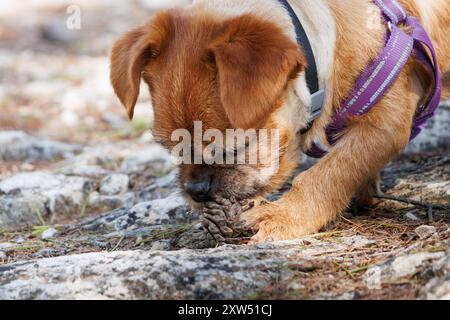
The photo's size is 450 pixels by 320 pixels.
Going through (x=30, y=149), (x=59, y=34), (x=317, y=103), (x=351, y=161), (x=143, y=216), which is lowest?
(x=143, y=216)

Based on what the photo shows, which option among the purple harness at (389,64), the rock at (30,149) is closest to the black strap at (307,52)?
the purple harness at (389,64)

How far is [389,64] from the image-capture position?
143 inches

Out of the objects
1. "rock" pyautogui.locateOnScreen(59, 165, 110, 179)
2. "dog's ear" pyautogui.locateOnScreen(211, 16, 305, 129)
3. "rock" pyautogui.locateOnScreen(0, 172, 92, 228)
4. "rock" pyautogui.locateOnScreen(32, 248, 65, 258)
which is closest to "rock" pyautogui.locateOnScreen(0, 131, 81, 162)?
"rock" pyautogui.locateOnScreen(59, 165, 110, 179)

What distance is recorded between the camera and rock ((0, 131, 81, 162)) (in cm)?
662

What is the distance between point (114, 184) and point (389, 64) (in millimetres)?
2588

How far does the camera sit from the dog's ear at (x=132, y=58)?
3.58 m

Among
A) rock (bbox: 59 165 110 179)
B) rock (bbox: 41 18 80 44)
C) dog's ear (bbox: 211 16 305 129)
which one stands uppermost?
rock (bbox: 41 18 80 44)

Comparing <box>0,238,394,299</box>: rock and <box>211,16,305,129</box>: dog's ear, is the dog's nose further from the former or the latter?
<box>0,238,394,299</box>: rock

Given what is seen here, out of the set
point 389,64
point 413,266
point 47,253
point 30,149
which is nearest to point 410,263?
point 413,266

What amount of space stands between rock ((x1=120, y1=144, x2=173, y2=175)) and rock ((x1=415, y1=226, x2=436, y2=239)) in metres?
2.89

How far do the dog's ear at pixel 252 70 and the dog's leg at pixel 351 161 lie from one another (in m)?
0.61

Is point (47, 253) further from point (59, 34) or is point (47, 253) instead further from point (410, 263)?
point (59, 34)

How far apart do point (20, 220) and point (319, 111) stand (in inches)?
91.7

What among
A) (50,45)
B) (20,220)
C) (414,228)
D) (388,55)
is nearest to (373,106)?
(388,55)
